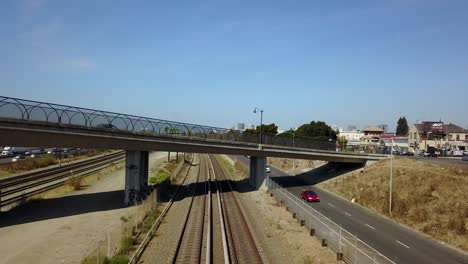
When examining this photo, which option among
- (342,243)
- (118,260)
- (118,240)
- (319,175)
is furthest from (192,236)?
(319,175)

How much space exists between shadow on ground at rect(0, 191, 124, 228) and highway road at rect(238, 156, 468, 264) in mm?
21878

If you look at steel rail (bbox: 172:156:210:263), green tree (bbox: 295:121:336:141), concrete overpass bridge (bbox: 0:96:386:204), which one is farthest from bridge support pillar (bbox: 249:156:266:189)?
green tree (bbox: 295:121:336:141)

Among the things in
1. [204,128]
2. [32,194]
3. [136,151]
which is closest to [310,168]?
[204,128]

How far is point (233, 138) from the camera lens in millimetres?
53719

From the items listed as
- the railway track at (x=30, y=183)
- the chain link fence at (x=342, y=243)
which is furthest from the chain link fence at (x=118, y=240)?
the railway track at (x=30, y=183)

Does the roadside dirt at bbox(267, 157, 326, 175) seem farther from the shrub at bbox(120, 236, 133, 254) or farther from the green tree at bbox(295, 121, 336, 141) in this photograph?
the shrub at bbox(120, 236, 133, 254)

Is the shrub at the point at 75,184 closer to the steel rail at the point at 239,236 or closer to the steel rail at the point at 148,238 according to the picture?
the steel rail at the point at 148,238

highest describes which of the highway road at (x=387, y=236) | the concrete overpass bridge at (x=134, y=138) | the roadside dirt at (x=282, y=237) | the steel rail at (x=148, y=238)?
the concrete overpass bridge at (x=134, y=138)

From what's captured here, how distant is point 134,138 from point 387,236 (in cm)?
2517

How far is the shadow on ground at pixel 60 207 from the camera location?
34875 mm

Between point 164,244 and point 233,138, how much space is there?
1107 inches

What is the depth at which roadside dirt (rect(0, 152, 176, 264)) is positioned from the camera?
25469mm

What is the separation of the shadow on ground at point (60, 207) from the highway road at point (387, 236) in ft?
71.8

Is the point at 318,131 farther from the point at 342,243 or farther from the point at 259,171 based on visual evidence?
the point at 342,243
